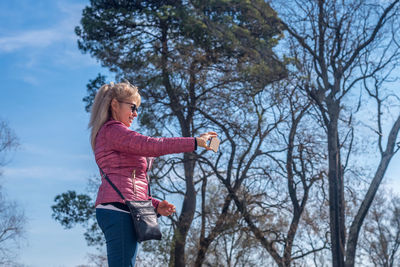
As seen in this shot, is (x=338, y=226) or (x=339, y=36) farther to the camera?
(x=339, y=36)

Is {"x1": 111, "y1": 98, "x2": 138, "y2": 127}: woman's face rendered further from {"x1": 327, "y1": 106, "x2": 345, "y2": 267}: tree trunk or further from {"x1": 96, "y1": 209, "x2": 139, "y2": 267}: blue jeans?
{"x1": 327, "y1": 106, "x2": 345, "y2": 267}: tree trunk

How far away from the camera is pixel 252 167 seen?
40.6 feet

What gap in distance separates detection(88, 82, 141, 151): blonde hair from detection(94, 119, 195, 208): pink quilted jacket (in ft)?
0.20

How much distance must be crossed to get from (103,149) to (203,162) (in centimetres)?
1019

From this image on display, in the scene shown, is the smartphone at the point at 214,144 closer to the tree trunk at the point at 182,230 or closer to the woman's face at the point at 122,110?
the woman's face at the point at 122,110

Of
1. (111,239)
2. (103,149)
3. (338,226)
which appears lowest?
(111,239)

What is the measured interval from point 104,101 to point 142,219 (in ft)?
2.19

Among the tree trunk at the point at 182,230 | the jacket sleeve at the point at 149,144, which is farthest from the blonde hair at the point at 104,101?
the tree trunk at the point at 182,230

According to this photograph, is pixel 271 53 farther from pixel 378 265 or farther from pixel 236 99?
pixel 378 265

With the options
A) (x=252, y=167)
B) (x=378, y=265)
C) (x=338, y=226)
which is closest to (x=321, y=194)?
(x=252, y=167)

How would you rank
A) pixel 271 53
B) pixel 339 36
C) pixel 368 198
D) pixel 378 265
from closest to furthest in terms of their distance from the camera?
pixel 368 198, pixel 339 36, pixel 271 53, pixel 378 265

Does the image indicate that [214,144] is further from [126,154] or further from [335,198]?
[335,198]

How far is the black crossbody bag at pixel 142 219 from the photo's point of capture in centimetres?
211

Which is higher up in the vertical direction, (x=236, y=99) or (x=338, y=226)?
(x=236, y=99)
